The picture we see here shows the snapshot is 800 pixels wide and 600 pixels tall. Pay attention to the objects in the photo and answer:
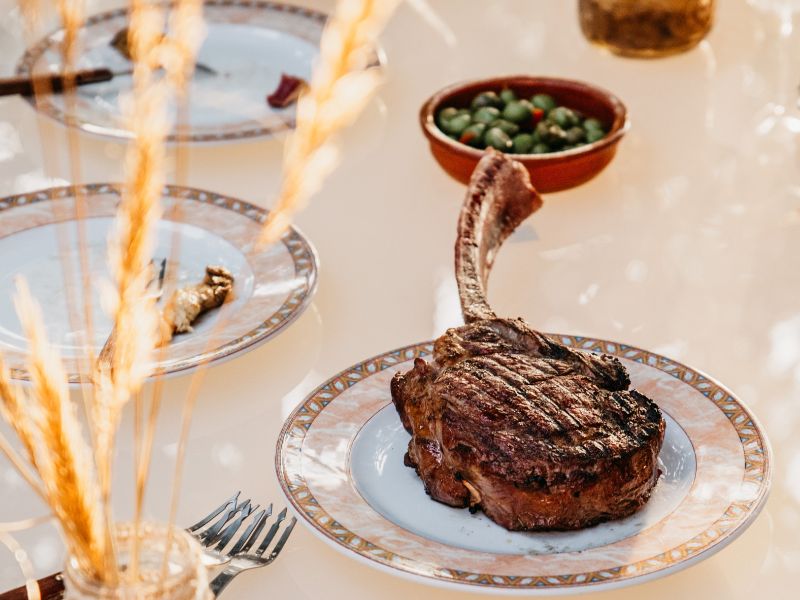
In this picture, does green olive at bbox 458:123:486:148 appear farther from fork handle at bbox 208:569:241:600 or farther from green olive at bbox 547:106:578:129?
fork handle at bbox 208:569:241:600

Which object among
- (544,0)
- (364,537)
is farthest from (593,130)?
(364,537)

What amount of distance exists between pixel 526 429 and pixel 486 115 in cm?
104

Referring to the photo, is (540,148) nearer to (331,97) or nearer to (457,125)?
(457,125)

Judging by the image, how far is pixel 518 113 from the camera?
215 cm

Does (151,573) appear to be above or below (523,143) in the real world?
above

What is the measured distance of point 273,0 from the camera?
116 inches

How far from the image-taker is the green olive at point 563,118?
2.15 metres

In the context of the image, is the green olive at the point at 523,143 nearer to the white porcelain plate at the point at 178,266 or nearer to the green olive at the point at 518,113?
the green olive at the point at 518,113

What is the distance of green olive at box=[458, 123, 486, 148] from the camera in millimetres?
2064

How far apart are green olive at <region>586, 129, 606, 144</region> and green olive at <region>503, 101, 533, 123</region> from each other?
0.12m

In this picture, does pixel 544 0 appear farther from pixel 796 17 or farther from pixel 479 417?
pixel 479 417

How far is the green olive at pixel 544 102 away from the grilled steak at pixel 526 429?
93cm

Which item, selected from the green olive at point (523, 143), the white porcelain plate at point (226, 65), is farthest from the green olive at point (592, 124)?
the white porcelain plate at point (226, 65)

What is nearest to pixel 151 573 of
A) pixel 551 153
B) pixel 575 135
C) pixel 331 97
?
pixel 331 97
